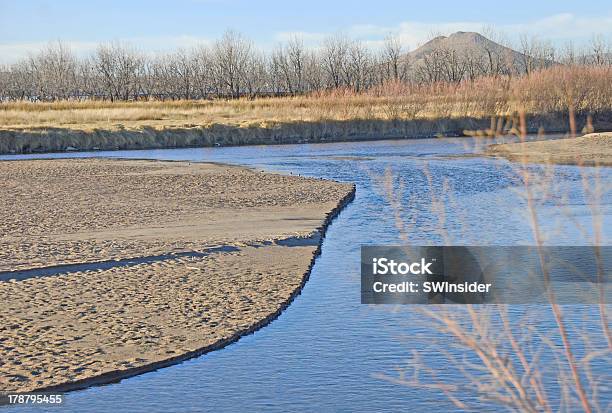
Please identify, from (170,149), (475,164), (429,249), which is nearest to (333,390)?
(429,249)

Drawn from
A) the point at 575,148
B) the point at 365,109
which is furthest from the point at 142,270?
the point at 365,109

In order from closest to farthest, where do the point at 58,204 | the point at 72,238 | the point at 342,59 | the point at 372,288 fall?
1. the point at 372,288
2. the point at 72,238
3. the point at 58,204
4. the point at 342,59

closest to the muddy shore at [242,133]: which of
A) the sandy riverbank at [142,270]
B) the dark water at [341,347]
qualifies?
the sandy riverbank at [142,270]

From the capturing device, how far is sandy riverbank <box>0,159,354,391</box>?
29.0 feet

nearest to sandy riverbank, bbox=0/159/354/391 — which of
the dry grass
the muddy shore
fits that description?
the muddy shore

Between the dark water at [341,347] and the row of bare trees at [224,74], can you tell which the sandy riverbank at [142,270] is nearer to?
the dark water at [341,347]

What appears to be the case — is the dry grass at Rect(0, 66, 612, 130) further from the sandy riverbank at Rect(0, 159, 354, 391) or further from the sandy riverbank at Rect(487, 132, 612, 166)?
the sandy riverbank at Rect(0, 159, 354, 391)

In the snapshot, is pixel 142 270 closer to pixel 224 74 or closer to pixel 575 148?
pixel 575 148

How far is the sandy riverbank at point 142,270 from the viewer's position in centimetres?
Result: 884

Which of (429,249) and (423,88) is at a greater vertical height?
(423,88)

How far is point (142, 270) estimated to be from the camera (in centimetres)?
1229

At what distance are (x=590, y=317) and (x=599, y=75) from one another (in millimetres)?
40678

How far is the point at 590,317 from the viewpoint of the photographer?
9859mm

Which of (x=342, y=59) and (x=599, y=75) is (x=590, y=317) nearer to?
(x=599, y=75)
